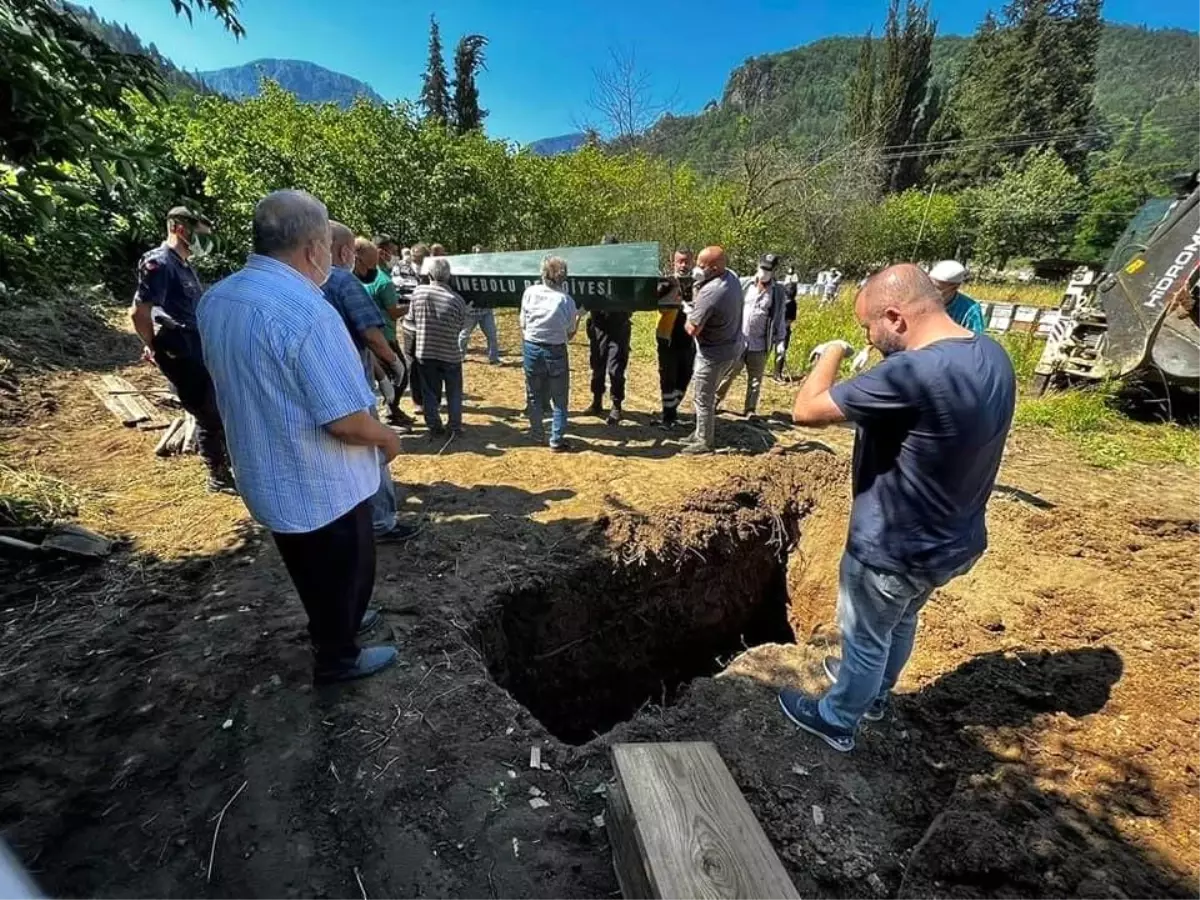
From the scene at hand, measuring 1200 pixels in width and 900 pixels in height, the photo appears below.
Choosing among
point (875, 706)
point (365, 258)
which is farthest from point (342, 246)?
point (875, 706)

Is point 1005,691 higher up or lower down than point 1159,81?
lower down

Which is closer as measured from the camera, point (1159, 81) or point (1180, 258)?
point (1180, 258)

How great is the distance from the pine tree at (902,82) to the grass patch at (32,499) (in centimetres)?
5235

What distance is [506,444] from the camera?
18.9 ft

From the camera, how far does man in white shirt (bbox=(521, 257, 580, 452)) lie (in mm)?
5035

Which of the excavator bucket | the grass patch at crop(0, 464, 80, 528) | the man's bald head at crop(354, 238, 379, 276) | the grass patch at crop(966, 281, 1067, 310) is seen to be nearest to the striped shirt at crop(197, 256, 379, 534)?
the grass patch at crop(0, 464, 80, 528)

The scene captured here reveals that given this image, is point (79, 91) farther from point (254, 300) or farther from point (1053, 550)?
point (1053, 550)

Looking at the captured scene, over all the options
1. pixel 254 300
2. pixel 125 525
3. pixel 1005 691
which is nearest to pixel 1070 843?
pixel 1005 691

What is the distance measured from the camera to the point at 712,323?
5.21 meters

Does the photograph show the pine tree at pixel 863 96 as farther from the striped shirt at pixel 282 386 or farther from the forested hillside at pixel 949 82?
the striped shirt at pixel 282 386

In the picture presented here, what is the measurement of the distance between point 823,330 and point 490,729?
34.9 ft

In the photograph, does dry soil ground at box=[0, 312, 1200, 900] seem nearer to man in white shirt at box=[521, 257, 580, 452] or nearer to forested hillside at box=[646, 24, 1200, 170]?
man in white shirt at box=[521, 257, 580, 452]

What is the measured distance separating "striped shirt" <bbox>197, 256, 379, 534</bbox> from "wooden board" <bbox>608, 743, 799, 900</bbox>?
4.70 feet

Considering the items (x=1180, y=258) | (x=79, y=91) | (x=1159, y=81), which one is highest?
(x=1159, y=81)
